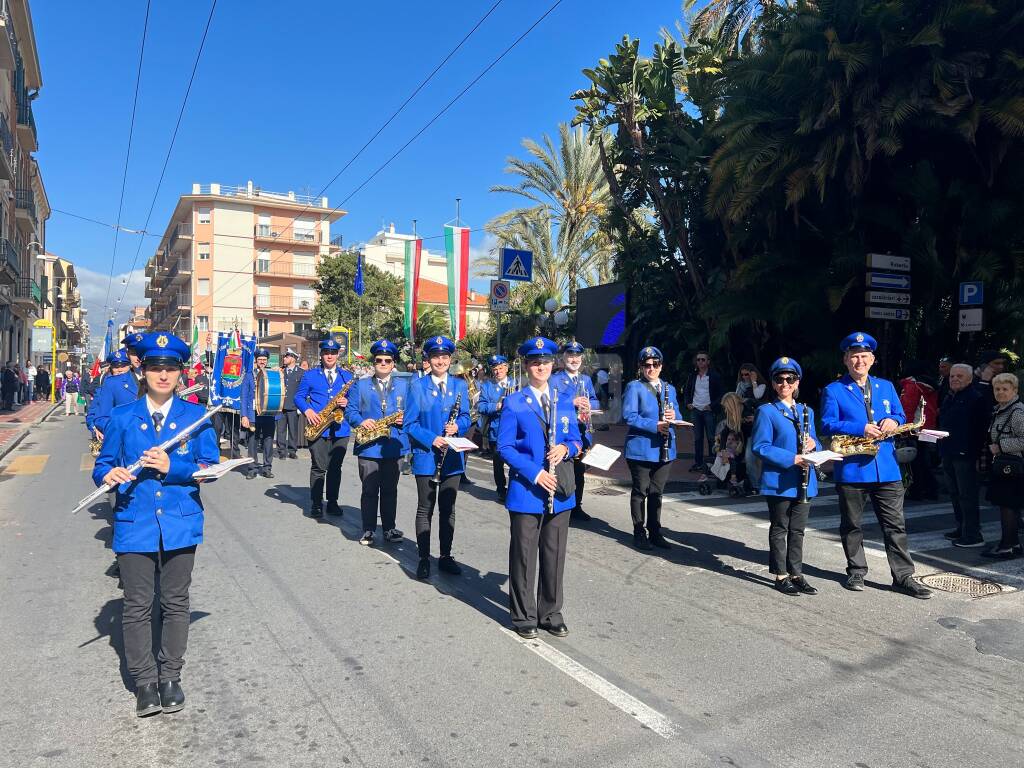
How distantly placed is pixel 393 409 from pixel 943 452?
5.60 metres

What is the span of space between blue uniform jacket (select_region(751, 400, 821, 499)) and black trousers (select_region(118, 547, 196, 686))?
4302 millimetres

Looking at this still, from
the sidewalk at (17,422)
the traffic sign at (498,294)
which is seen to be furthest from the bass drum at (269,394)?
the sidewalk at (17,422)

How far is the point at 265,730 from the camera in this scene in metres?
3.79

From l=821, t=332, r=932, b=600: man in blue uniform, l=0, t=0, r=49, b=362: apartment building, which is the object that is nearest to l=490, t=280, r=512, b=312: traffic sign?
l=821, t=332, r=932, b=600: man in blue uniform

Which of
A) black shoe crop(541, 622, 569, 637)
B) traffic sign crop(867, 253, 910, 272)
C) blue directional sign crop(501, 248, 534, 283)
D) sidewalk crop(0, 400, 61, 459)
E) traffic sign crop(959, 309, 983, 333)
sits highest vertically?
blue directional sign crop(501, 248, 534, 283)

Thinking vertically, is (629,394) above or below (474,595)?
above

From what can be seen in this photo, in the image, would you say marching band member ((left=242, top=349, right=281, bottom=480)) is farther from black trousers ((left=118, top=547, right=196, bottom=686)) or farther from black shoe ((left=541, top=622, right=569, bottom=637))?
black trousers ((left=118, top=547, right=196, bottom=686))

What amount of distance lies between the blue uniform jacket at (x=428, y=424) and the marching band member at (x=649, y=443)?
1898mm

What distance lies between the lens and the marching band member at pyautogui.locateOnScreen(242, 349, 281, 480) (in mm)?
12180

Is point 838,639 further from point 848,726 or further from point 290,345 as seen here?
point 290,345

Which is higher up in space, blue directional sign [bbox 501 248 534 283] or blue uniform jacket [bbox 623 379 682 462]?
blue directional sign [bbox 501 248 534 283]

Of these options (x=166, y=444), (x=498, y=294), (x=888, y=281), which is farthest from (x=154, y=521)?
(x=498, y=294)

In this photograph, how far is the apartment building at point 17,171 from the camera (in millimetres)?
30125

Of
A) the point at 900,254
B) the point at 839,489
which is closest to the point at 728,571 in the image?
the point at 839,489
